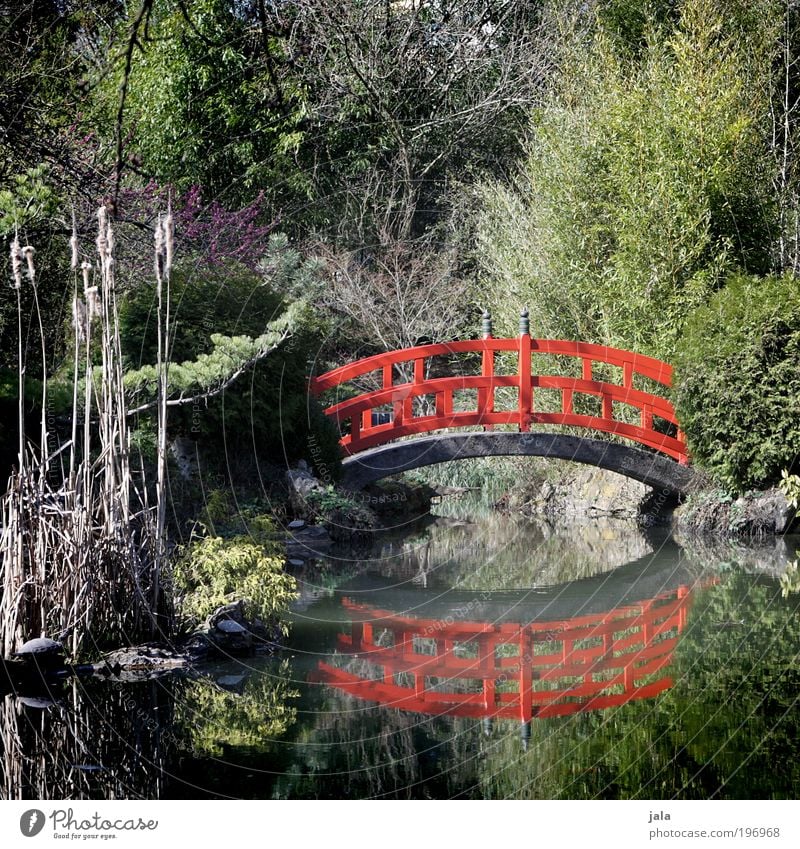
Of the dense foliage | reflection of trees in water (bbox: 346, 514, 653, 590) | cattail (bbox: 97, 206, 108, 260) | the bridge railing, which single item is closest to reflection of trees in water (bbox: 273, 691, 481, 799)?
cattail (bbox: 97, 206, 108, 260)

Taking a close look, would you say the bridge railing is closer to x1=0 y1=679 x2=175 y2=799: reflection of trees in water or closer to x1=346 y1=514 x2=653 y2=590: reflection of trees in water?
x1=346 y1=514 x2=653 y2=590: reflection of trees in water

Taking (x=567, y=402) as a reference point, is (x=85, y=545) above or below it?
below

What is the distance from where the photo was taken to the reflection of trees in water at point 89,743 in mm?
4008

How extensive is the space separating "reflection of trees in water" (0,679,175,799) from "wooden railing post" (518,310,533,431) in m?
5.73

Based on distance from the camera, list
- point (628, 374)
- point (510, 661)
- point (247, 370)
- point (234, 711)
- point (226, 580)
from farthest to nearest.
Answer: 1. point (628, 374)
2. point (247, 370)
3. point (510, 661)
4. point (226, 580)
5. point (234, 711)

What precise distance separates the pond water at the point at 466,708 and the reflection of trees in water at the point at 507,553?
506mm

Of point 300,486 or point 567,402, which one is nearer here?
point 300,486

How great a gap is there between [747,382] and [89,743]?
6.72 m

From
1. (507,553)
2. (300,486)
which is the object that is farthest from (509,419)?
(300,486)

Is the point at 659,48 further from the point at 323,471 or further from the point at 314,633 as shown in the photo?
the point at 314,633

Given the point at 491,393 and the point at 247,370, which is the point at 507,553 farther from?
the point at 247,370

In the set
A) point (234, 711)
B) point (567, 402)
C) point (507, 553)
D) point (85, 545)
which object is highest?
point (567, 402)

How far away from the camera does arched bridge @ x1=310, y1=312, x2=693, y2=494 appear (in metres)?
9.89

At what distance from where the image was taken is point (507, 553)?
974cm
